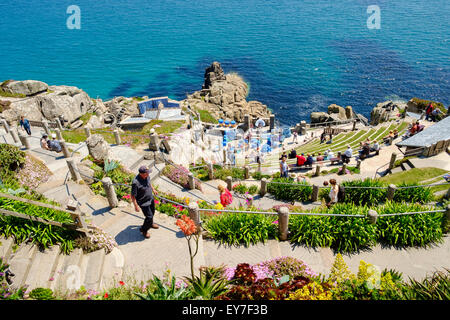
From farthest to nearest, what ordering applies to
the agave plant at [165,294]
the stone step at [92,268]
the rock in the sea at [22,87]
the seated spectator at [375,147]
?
the rock in the sea at [22,87]
the seated spectator at [375,147]
the stone step at [92,268]
the agave plant at [165,294]

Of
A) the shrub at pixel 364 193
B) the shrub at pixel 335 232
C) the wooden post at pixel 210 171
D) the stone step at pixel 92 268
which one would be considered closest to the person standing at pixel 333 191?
the shrub at pixel 364 193

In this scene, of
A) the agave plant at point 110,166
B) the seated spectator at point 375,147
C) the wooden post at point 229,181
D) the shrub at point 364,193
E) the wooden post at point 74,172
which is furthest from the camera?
the seated spectator at point 375,147

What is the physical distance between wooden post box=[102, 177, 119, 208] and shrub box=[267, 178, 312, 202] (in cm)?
727

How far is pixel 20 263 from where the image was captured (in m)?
6.21

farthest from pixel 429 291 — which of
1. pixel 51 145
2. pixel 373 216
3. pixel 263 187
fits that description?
pixel 51 145

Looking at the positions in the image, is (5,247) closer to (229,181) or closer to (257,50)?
(229,181)

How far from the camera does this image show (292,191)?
12.8 metres

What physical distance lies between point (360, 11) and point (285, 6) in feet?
108

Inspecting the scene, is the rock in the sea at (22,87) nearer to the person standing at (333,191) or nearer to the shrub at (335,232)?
the person standing at (333,191)

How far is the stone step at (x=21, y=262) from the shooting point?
591cm

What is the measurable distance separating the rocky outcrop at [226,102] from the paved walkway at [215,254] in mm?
32215

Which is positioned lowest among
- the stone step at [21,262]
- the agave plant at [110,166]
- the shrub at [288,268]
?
the shrub at [288,268]

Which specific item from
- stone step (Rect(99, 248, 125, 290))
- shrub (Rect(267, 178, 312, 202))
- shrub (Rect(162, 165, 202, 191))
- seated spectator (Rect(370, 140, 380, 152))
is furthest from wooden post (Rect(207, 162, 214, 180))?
seated spectator (Rect(370, 140, 380, 152))
